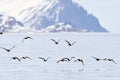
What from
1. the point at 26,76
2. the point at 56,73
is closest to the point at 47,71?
the point at 56,73

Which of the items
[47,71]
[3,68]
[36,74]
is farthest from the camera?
[3,68]

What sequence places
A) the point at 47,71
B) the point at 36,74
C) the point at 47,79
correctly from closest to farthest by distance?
the point at 47,79
the point at 36,74
the point at 47,71

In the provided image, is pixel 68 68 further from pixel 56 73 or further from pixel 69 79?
pixel 69 79

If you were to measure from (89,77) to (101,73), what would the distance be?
202 inches

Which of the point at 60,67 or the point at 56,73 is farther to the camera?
the point at 60,67

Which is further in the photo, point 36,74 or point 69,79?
point 36,74

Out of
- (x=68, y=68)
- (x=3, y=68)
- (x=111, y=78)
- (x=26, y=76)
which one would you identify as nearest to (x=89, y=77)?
(x=111, y=78)

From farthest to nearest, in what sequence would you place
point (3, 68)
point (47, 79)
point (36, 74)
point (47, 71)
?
1. point (3, 68)
2. point (47, 71)
3. point (36, 74)
4. point (47, 79)

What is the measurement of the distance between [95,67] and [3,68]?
1308cm

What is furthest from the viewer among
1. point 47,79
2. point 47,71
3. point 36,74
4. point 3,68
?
point 3,68

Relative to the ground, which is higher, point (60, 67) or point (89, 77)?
point (60, 67)

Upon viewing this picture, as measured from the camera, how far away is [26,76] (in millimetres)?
70500

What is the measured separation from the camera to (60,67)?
85.6 metres

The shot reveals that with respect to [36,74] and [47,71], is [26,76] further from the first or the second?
[47,71]
